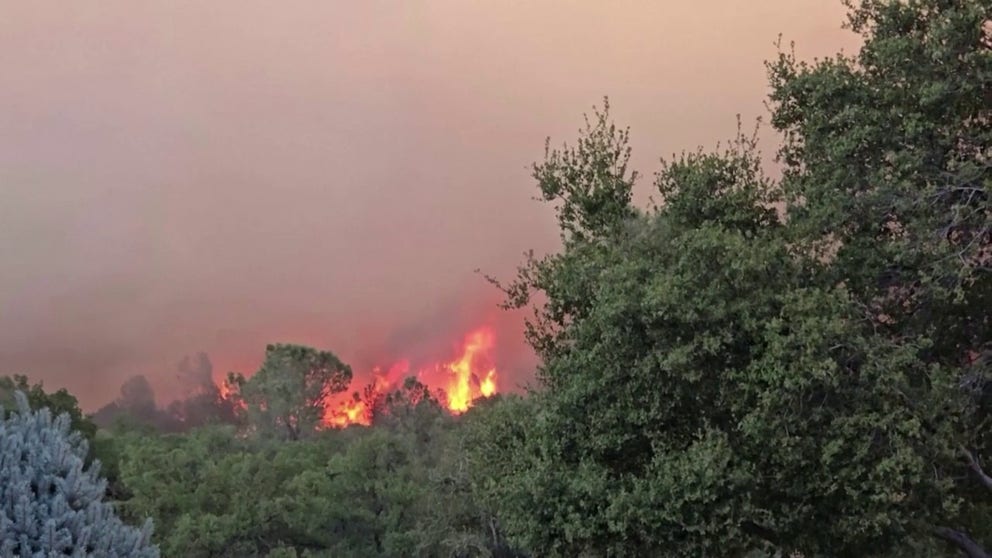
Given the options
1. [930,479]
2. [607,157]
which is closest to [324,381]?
[607,157]

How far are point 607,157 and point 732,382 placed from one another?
5919mm

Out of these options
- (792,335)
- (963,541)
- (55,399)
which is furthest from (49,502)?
(55,399)

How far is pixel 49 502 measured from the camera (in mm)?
7594

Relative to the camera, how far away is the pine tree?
7.36 metres

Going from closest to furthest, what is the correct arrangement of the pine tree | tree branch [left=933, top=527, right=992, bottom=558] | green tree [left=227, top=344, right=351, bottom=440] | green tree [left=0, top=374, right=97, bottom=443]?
the pine tree < tree branch [left=933, top=527, right=992, bottom=558] < green tree [left=0, top=374, right=97, bottom=443] < green tree [left=227, top=344, right=351, bottom=440]

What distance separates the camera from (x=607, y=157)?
61.6 ft

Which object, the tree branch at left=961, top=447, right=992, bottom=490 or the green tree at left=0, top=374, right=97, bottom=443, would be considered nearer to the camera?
the tree branch at left=961, top=447, right=992, bottom=490

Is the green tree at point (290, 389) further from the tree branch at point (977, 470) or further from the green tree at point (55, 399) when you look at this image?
the tree branch at point (977, 470)

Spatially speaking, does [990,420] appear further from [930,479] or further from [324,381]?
[324,381]

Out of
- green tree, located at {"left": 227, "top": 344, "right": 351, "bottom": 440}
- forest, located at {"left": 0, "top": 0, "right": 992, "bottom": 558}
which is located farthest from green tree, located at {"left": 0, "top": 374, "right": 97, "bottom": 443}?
forest, located at {"left": 0, "top": 0, "right": 992, "bottom": 558}

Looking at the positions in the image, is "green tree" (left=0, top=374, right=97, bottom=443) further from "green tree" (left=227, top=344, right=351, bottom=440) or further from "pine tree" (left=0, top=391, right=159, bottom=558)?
"pine tree" (left=0, top=391, right=159, bottom=558)

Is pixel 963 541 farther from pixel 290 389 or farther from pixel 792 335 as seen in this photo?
pixel 290 389

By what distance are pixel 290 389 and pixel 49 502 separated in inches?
2401

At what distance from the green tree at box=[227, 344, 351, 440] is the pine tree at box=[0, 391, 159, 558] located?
A: 188ft
